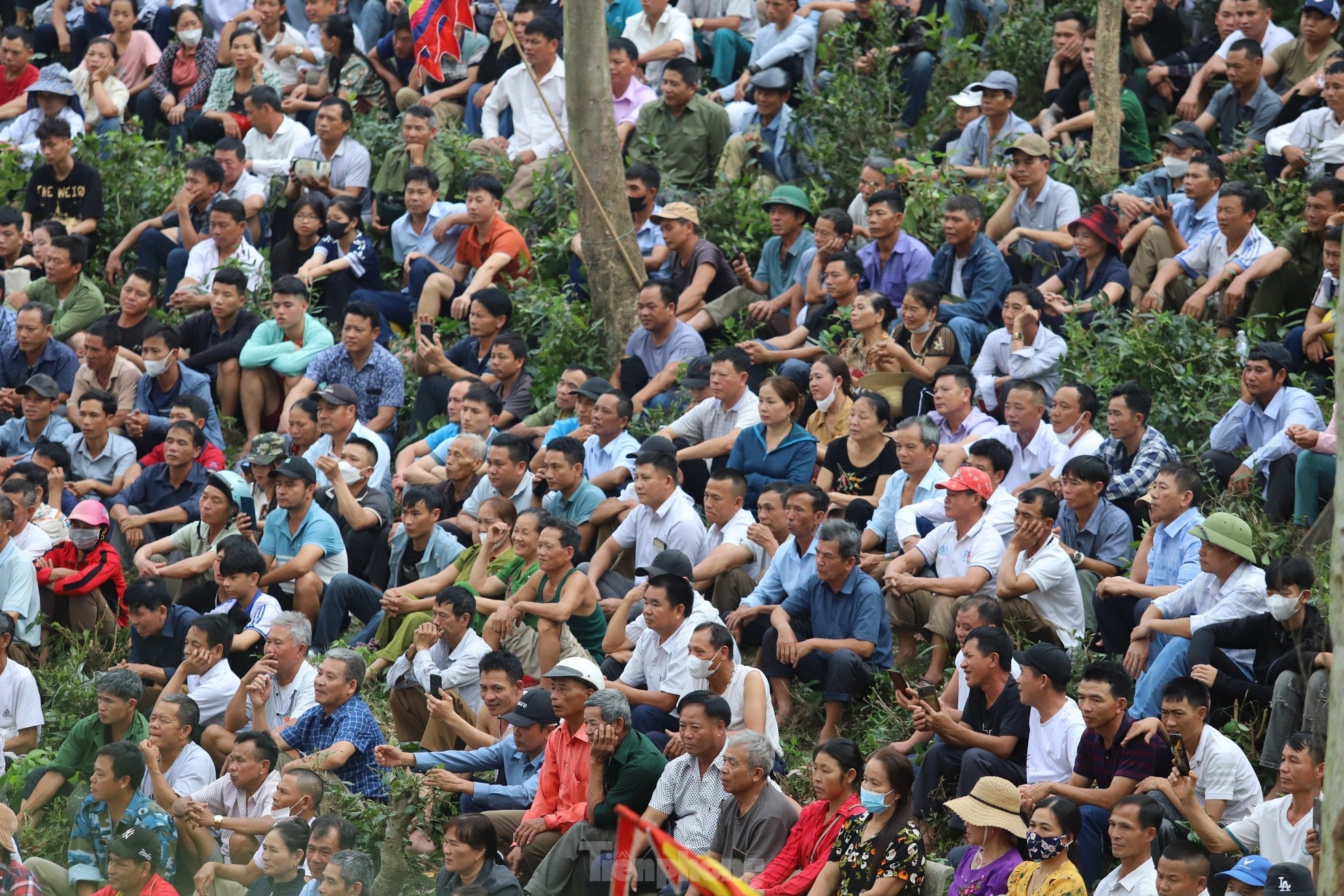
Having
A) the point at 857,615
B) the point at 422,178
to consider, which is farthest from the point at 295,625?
the point at 422,178

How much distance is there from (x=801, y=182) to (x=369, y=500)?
4.72m

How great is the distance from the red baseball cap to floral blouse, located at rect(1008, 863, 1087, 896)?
8.07 ft

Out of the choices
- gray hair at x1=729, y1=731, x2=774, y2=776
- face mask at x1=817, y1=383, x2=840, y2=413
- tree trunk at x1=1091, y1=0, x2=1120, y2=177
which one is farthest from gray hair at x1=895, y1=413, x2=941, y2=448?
tree trunk at x1=1091, y1=0, x2=1120, y2=177

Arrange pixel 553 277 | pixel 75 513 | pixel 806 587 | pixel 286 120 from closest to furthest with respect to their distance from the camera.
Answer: pixel 806 587 < pixel 75 513 < pixel 553 277 < pixel 286 120

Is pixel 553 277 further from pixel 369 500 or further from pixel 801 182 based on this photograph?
pixel 369 500

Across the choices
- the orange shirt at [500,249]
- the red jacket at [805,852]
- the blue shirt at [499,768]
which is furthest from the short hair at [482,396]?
the red jacket at [805,852]

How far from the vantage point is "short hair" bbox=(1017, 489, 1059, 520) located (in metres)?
8.91

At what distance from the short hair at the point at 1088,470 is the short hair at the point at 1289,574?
1.35 m

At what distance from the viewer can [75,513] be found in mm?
11484

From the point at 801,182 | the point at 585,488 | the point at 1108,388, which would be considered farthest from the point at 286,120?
the point at 1108,388

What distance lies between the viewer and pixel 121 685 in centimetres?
978

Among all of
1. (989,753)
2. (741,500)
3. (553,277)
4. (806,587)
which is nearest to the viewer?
(989,753)

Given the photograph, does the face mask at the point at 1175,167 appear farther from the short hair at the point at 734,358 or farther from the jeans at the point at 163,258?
the jeans at the point at 163,258

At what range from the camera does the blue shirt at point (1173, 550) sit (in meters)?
8.90
